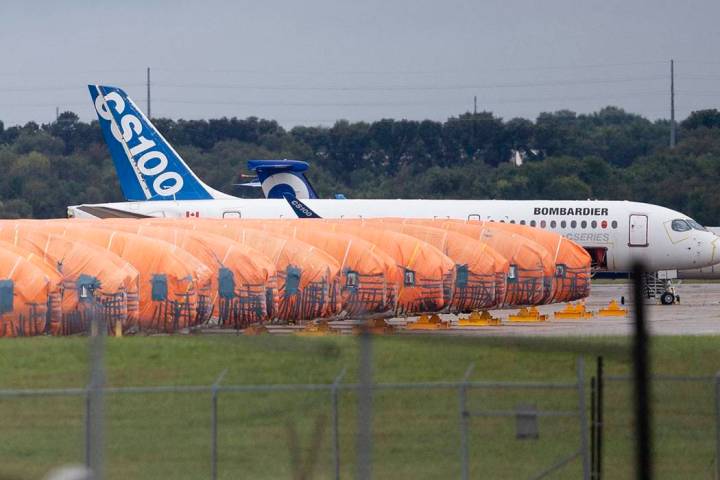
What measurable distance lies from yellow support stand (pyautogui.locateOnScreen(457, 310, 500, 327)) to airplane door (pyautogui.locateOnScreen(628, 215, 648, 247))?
10397 millimetres

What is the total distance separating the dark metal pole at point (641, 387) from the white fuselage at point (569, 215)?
44217 millimetres

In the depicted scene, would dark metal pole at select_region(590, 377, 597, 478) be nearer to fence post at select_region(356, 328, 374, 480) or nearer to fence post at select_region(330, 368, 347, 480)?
fence post at select_region(330, 368, 347, 480)

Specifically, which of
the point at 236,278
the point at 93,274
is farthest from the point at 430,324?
the point at 93,274

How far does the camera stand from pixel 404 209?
184 feet

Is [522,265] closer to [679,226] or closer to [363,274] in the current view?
[363,274]

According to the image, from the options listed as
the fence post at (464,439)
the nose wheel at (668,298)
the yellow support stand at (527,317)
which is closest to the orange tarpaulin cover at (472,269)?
the yellow support stand at (527,317)

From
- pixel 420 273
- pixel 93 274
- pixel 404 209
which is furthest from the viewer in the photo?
pixel 404 209

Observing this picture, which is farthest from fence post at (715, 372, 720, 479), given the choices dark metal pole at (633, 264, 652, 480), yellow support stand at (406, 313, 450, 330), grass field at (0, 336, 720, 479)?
yellow support stand at (406, 313, 450, 330)

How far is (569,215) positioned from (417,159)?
293ft

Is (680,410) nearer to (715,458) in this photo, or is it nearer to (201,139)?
(715,458)

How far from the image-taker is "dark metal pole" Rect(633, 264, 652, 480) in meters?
7.66

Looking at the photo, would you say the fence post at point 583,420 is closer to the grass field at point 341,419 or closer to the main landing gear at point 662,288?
the grass field at point 341,419

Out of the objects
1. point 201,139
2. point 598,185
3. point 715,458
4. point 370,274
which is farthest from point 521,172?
point 715,458

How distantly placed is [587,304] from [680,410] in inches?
1728
